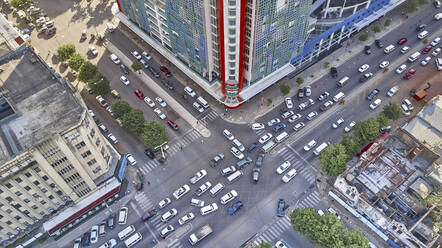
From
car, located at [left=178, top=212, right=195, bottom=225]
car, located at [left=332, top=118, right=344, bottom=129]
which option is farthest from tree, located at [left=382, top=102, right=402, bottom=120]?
car, located at [left=178, top=212, right=195, bottom=225]

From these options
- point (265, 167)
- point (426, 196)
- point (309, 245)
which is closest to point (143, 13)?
point (265, 167)

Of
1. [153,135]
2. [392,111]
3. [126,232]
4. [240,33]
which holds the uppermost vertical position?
[153,135]

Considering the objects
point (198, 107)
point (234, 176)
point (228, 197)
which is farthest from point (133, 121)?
point (228, 197)

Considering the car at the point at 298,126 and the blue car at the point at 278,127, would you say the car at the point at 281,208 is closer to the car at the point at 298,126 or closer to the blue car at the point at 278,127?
the blue car at the point at 278,127

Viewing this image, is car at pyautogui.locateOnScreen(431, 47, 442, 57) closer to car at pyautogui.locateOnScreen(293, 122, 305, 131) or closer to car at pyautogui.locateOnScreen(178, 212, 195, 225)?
car at pyautogui.locateOnScreen(293, 122, 305, 131)

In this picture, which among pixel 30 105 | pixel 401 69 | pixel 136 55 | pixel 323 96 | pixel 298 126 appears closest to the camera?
pixel 30 105

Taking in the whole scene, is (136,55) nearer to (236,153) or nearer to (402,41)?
(236,153)
